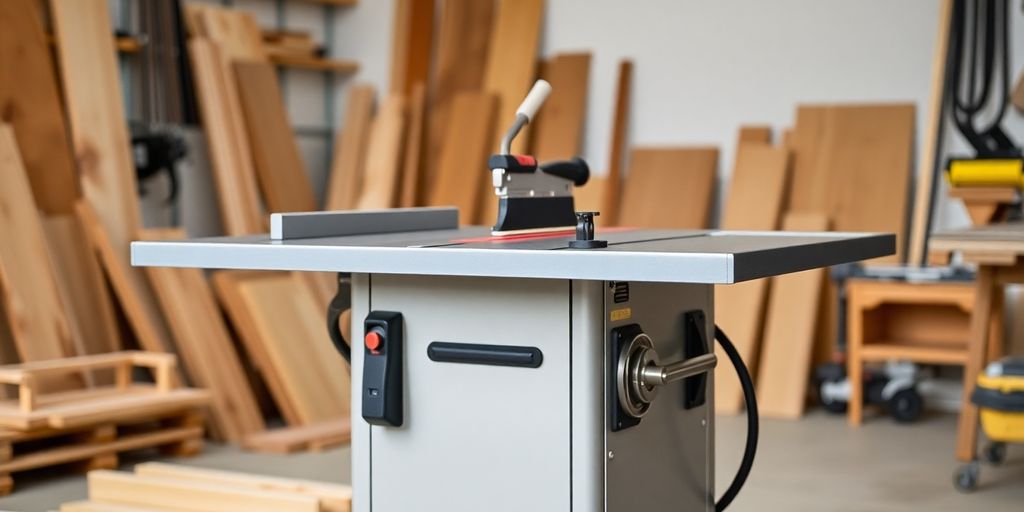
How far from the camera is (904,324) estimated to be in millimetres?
5012

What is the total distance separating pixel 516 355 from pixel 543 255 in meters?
0.29

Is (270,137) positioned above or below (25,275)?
above

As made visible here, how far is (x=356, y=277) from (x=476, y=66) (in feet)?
12.4

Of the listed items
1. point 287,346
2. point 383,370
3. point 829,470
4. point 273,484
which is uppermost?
point 383,370

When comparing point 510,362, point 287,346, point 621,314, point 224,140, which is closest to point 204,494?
point 510,362

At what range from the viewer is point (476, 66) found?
19.5ft

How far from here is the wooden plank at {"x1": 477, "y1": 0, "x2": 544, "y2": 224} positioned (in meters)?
5.68

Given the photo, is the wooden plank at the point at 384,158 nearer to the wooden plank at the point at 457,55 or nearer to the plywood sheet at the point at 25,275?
the wooden plank at the point at 457,55

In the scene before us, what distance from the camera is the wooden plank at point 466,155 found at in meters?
5.59

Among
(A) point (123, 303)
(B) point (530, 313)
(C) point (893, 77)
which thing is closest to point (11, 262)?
(A) point (123, 303)

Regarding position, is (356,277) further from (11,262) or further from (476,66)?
(476,66)

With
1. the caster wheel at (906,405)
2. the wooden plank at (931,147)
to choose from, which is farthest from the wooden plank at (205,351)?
the wooden plank at (931,147)

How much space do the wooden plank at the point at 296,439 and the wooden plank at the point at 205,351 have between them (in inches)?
5.1

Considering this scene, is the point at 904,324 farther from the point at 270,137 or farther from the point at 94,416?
the point at 94,416
